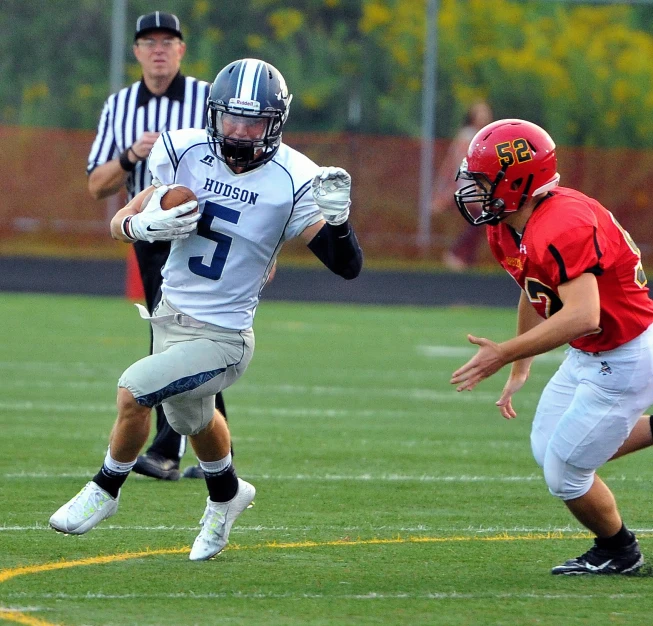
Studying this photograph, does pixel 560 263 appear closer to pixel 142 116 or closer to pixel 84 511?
pixel 84 511

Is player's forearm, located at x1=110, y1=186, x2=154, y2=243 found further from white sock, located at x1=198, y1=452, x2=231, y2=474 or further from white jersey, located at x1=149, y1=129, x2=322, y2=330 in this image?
white sock, located at x1=198, y1=452, x2=231, y2=474

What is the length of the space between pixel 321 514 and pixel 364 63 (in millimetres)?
18350

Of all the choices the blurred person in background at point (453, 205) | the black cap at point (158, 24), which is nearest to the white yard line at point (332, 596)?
the black cap at point (158, 24)

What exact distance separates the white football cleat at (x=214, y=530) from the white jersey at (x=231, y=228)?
2.04ft

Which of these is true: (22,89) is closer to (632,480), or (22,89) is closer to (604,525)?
(632,480)

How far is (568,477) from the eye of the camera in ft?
14.4

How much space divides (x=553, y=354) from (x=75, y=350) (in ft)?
13.1

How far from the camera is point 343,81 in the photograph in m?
22.8

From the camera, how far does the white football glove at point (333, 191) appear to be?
4.29 meters

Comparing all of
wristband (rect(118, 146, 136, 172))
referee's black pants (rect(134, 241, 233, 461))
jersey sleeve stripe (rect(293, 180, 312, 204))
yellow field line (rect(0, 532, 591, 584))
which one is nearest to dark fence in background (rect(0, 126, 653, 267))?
wristband (rect(118, 146, 136, 172))

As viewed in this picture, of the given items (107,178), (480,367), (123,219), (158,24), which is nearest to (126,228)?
(123,219)

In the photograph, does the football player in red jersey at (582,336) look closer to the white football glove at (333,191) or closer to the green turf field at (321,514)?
the green turf field at (321,514)

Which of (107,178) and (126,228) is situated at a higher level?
(126,228)

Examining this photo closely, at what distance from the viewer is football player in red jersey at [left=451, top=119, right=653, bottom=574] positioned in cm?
434
